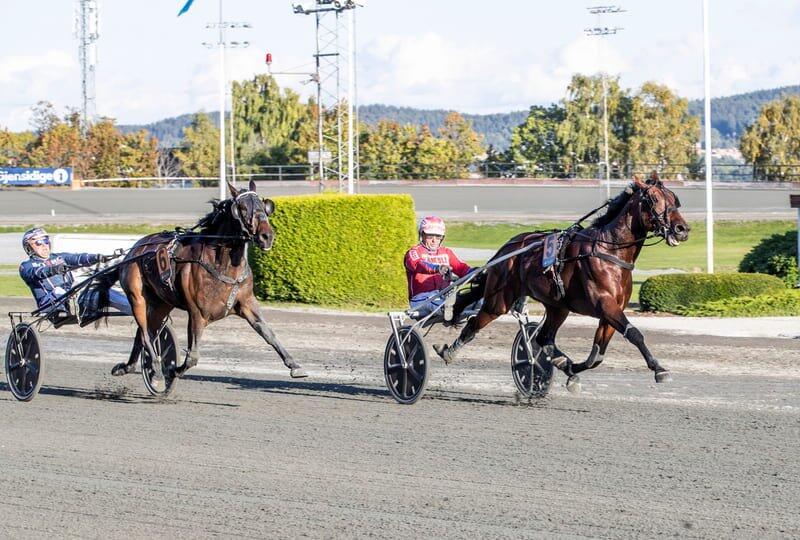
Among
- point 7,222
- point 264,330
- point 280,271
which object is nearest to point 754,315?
point 280,271

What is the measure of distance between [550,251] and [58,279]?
433 centimetres

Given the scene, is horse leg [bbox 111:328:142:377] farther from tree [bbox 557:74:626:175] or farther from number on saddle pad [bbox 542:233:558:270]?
tree [bbox 557:74:626:175]

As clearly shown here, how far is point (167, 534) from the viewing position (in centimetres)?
526

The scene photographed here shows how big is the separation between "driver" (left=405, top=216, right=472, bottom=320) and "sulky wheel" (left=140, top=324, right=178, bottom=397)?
1.98 m

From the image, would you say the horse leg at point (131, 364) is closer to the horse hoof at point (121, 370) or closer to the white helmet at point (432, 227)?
the horse hoof at point (121, 370)

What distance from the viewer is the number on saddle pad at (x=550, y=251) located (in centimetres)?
843

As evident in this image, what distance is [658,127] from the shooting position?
221 feet

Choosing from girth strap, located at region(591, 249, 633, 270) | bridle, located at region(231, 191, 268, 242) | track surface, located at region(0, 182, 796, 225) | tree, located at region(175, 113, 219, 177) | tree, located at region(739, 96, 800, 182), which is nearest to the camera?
girth strap, located at region(591, 249, 633, 270)

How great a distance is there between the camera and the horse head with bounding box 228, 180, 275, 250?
8.34 meters

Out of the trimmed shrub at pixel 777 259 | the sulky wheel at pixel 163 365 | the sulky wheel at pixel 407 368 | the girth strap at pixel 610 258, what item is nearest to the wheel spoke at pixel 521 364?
the sulky wheel at pixel 407 368

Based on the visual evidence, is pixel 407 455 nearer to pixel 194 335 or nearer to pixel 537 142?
pixel 194 335

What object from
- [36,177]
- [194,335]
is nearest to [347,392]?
[194,335]

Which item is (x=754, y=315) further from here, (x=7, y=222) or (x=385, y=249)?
(x=7, y=222)

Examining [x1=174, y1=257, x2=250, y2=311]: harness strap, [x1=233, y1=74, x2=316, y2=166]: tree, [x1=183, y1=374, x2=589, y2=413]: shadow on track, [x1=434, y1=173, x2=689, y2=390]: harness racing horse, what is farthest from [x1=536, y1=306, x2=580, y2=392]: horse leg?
[x1=233, y1=74, x2=316, y2=166]: tree
